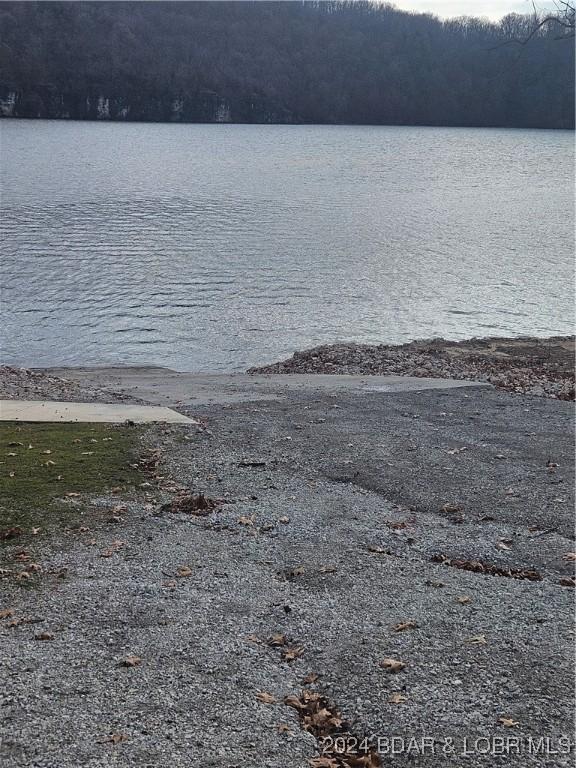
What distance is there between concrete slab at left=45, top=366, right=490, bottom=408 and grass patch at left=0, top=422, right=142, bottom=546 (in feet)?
11.9

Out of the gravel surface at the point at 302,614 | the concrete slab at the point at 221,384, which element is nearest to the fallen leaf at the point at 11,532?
the gravel surface at the point at 302,614

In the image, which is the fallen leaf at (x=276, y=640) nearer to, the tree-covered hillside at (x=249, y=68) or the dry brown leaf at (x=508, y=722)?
the dry brown leaf at (x=508, y=722)

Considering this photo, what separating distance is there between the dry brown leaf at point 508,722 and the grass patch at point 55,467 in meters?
5.14

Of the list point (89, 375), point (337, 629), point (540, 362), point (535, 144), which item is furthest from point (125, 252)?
point (535, 144)

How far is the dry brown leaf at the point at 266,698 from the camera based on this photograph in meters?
5.73

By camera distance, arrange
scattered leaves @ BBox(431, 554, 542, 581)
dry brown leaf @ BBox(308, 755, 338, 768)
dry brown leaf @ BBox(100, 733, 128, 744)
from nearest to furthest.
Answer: dry brown leaf @ BBox(308, 755, 338, 768)
dry brown leaf @ BBox(100, 733, 128, 744)
scattered leaves @ BBox(431, 554, 542, 581)

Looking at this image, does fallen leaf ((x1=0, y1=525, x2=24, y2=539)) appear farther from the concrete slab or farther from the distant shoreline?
the distant shoreline

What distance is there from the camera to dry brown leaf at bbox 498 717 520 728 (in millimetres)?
5484

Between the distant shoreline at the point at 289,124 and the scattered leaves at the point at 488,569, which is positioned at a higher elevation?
the distant shoreline at the point at 289,124

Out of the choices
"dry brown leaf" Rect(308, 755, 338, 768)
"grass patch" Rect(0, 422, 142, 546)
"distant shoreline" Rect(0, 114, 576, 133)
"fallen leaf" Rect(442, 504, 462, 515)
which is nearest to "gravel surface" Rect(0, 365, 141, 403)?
"grass patch" Rect(0, 422, 142, 546)

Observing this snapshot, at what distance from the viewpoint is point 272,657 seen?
6.36 meters

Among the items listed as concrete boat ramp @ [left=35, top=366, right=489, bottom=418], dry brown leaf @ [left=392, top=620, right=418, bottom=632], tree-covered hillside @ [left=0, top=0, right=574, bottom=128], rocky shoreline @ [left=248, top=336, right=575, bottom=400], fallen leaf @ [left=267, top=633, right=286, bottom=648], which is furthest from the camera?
tree-covered hillside @ [left=0, top=0, right=574, bottom=128]

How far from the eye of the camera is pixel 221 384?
19.4 meters

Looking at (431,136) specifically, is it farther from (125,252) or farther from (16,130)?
(125,252)
